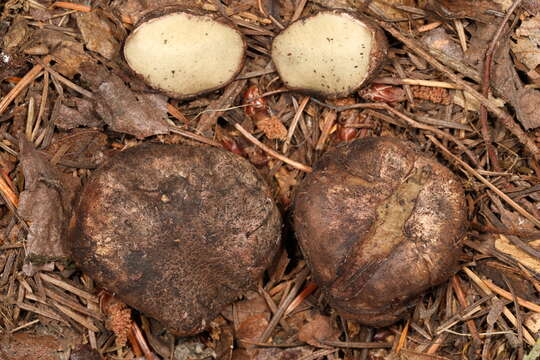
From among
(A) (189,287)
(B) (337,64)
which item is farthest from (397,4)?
(A) (189,287)

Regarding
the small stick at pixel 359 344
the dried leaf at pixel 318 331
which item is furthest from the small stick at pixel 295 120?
the small stick at pixel 359 344

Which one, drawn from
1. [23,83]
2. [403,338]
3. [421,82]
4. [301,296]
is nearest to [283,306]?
[301,296]

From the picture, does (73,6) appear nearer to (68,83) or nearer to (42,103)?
(68,83)

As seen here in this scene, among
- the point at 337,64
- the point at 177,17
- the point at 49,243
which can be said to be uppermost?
the point at 177,17

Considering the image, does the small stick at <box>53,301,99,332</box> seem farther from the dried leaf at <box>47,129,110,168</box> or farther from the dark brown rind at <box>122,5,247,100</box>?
the dark brown rind at <box>122,5,247,100</box>

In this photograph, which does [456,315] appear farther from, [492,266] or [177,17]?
[177,17]
